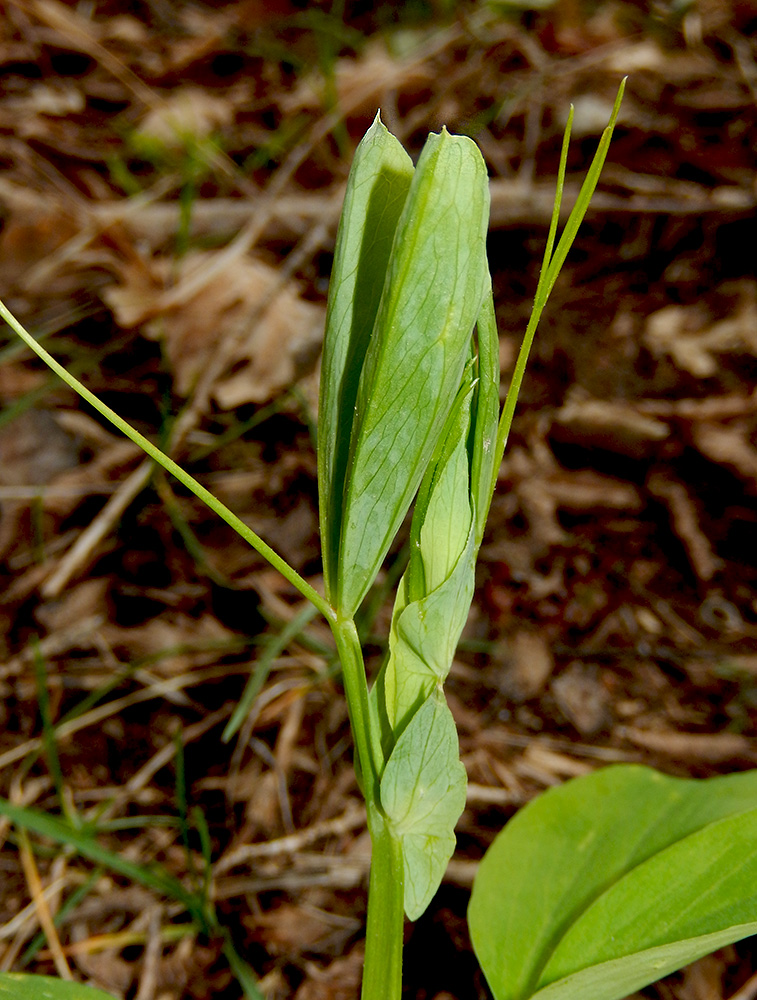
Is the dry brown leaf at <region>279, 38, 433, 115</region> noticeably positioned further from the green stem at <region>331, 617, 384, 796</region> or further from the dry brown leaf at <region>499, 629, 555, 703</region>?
the green stem at <region>331, 617, 384, 796</region>

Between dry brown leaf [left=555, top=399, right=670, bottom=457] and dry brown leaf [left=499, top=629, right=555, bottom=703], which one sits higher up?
dry brown leaf [left=555, top=399, right=670, bottom=457]

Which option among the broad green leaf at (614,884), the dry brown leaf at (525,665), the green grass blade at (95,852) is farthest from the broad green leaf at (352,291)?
the dry brown leaf at (525,665)

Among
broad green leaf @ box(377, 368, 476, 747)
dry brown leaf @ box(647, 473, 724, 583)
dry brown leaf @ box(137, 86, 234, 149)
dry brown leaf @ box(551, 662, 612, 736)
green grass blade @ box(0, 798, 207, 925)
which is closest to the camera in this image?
broad green leaf @ box(377, 368, 476, 747)

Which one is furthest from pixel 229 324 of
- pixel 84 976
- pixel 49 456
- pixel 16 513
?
pixel 84 976

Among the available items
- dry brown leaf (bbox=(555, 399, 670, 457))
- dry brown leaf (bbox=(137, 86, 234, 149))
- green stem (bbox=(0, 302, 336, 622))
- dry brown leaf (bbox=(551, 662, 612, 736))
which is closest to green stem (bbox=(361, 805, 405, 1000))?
green stem (bbox=(0, 302, 336, 622))

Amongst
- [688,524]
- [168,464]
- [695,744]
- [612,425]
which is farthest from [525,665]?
[168,464]

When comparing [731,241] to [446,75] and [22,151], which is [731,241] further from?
[22,151]

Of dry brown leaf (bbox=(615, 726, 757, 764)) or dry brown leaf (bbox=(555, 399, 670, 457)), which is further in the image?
dry brown leaf (bbox=(555, 399, 670, 457))
